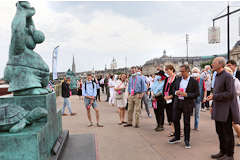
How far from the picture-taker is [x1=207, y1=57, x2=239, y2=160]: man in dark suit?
11.6ft

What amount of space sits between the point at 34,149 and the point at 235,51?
245ft

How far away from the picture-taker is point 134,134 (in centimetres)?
555

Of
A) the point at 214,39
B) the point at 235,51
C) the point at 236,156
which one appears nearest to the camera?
the point at 236,156

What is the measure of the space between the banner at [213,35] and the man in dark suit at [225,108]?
34.5 feet

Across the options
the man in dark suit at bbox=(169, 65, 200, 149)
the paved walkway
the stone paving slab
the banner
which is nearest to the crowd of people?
the man in dark suit at bbox=(169, 65, 200, 149)

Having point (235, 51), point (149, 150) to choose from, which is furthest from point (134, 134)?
point (235, 51)

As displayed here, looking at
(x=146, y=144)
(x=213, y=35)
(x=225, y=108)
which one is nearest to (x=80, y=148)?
(x=146, y=144)

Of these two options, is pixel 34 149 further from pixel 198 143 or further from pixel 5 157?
pixel 198 143

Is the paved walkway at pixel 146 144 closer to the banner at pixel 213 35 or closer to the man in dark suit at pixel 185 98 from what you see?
the man in dark suit at pixel 185 98

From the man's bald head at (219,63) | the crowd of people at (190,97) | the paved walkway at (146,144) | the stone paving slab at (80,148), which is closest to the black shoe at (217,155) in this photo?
the crowd of people at (190,97)

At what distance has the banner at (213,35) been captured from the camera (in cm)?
1279

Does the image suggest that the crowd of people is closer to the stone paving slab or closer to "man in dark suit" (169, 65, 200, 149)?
"man in dark suit" (169, 65, 200, 149)

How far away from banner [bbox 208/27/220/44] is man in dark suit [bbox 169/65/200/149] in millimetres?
9884

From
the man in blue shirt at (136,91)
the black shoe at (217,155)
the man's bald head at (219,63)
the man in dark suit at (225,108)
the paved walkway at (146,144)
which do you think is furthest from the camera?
the man in blue shirt at (136,91)
